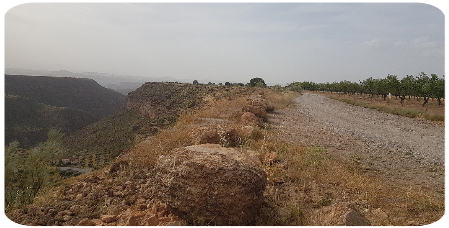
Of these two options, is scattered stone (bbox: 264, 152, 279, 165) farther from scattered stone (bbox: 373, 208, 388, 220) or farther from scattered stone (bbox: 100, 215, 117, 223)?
scattered stone (bbox: 100, 215, 117, 223)

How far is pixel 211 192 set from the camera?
3.58 meters

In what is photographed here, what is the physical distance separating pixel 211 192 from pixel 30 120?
243 ft

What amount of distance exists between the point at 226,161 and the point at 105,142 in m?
44.3

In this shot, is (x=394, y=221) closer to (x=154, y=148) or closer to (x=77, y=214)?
(x=77, y=214)

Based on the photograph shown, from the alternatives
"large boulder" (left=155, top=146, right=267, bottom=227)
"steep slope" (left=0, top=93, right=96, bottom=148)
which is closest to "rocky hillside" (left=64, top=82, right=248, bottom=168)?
"steep slope" (left=0, top=93, right=96, bottom=148)

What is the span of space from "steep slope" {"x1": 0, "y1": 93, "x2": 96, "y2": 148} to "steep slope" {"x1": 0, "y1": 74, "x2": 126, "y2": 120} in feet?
56.4

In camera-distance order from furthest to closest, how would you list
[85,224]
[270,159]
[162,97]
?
[162,97]
[270,159]
[85,224]

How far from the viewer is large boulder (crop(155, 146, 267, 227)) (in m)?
3.55

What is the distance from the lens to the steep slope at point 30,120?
53.7 meters

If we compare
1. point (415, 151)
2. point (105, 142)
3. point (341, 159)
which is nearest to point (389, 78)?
point (415, 151)

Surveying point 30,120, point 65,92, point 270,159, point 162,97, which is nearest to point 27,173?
point 270,159

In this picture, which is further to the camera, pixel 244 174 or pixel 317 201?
pixel 317 201

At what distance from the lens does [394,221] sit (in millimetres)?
3990

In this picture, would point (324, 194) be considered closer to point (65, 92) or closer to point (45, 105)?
point (45, 105)
